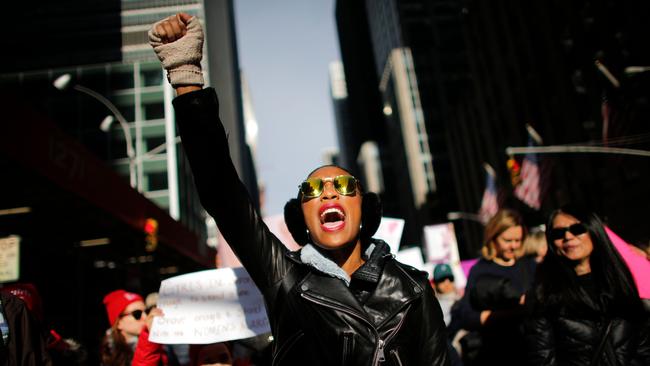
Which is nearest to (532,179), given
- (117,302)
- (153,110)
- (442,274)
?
(442,274)

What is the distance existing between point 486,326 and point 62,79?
521 inches

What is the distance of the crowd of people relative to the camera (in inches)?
86.7

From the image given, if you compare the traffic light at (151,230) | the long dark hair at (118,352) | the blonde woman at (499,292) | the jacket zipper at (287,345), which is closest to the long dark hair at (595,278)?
the blonde woman at (499,292)

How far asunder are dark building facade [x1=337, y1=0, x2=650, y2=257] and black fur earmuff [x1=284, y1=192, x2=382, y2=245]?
6.46ft

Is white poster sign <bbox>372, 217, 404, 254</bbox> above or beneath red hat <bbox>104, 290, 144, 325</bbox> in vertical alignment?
above

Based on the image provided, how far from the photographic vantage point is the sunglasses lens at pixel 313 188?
260cm

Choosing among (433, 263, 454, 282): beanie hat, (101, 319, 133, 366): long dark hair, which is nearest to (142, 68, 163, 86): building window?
(433, 263, 454, 282): beanie hat

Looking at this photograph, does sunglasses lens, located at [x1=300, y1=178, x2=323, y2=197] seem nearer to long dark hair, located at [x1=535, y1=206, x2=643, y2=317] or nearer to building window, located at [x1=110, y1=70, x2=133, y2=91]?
long dark hair, located at [x1=535, y1=206, x2=643, y2=317]

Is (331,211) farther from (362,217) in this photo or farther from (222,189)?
(222,189)

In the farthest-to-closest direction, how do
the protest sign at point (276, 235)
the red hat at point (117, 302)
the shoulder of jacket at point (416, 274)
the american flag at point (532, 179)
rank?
the american flag at point (532, 179) → the protest sign at point (276, 235) → the red hat at point (117, 302) → the shoulder of jacket at point (416, 274)

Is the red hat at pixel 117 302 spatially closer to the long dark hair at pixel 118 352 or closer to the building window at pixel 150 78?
the long dark hair at pixel 118 352

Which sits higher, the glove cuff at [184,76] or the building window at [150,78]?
the building window at [150,78]

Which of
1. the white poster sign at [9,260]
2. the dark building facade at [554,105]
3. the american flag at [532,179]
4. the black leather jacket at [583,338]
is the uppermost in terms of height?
the dark building facade at [554,105]

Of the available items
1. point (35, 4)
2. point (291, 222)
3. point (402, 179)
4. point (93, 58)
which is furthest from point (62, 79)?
point (402, 179)
